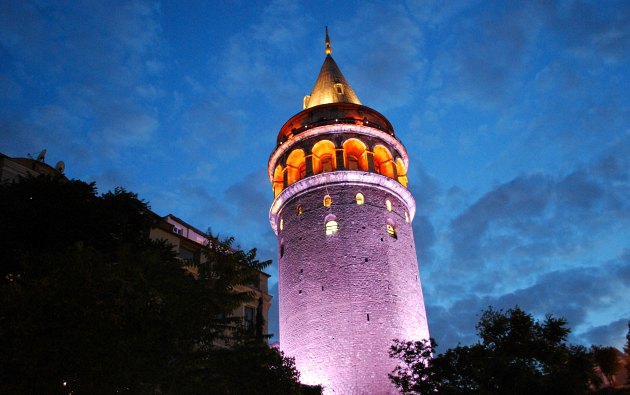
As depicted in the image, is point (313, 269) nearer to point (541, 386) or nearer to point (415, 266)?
point (415, 266)

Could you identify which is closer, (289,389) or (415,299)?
(289,389)

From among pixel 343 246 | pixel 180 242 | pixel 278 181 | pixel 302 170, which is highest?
pixel 278 181

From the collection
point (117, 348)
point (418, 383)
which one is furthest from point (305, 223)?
point (117, 348)

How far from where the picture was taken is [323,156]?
34.7 meters

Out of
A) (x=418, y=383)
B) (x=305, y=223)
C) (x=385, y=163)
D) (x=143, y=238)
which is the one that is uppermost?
(x=385, y=163)

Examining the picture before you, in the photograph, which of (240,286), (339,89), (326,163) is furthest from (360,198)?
(339,89)

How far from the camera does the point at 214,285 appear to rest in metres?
15.5

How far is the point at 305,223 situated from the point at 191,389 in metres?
17.3

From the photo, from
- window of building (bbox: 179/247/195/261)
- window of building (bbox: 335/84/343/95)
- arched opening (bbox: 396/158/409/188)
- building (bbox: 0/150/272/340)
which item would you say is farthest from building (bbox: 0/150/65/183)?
arched opening (bbox: 396/158/409/188)

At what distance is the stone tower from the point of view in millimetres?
27766

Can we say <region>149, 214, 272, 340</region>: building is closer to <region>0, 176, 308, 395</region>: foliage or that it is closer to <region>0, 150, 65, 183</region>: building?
<region>0, 150, 65, 183</region>: building

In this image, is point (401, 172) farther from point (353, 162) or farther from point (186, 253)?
point (186, 253)

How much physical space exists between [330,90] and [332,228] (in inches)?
451

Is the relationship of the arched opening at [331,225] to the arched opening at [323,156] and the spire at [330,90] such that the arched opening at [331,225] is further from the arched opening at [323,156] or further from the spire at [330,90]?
the spire at [330,90]
